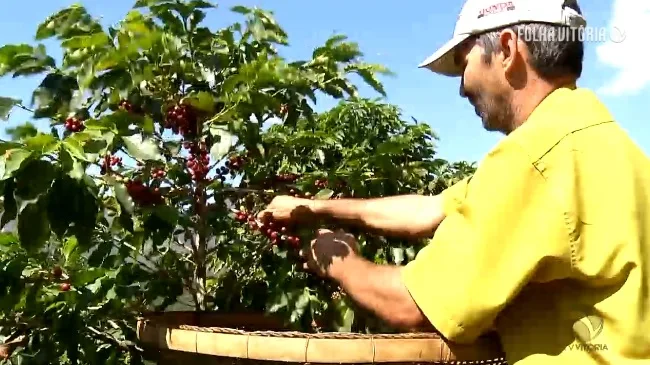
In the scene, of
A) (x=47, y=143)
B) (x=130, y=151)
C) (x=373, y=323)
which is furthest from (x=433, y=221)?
(x=47, y=143)

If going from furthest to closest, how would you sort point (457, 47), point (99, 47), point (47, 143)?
point (99, 47)
point (457, 47)
point (47, 143)

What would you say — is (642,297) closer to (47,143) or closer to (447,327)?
(447,327)

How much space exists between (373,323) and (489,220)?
2.01 feet

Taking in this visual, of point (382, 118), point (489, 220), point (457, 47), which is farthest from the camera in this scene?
point (382, 118)

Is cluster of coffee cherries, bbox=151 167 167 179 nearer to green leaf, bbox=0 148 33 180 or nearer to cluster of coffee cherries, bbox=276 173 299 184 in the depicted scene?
cluster of coffee cherries, bbox=276 173 299 184

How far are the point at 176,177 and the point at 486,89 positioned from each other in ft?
2.34

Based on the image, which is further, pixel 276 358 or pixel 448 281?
pixel 276 358

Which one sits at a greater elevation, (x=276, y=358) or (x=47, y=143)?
(x=47, y=143)

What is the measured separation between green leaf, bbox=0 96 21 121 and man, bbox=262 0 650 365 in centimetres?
75

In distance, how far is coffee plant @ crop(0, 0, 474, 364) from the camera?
139 cm

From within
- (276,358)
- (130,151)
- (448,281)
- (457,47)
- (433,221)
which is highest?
(457,47)

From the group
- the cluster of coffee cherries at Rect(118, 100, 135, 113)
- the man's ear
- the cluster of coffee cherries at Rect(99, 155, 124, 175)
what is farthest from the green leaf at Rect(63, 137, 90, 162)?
the man's ear

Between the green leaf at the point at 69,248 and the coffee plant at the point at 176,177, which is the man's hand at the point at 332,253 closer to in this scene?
the coffee plant at the point at 176,177

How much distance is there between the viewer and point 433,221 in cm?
141
